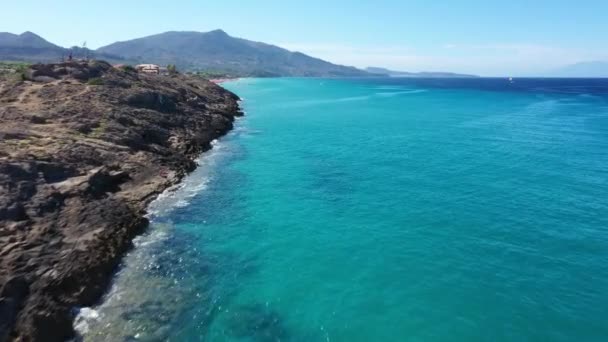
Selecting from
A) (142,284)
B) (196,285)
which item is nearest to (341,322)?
(196,285)

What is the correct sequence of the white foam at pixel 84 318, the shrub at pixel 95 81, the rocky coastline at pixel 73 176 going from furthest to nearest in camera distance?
the shrub at pixel 95 81, the rocky coastline at pixel 73 176, the white foam at pixel 84 318

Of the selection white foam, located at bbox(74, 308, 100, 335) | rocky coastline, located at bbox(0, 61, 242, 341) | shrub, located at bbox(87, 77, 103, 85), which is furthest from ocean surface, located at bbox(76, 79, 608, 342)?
shrub, located at bbox(87, 77, 103, 85)

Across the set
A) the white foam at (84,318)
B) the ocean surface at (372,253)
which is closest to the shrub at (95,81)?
the ocean surface at (372,253)

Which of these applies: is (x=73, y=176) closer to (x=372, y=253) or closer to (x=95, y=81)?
(x=372, y=253)

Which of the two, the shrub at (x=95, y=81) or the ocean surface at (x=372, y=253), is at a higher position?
the shrub at (x=95, y=81)

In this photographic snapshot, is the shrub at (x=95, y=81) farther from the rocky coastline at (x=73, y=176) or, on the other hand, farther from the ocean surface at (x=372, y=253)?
the ocean surface at (x=372, y=253)
